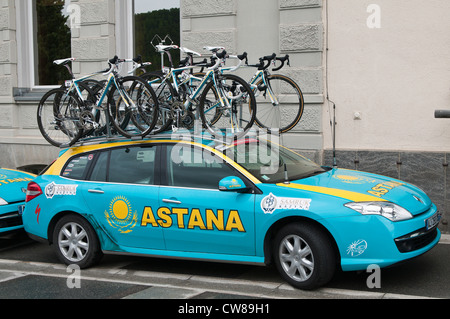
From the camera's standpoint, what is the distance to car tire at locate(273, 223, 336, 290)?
225 inches

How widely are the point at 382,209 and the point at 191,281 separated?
7.17ft

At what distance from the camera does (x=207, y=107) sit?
7652 millimetres

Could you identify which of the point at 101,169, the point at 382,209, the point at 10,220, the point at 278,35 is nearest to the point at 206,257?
the point at 101,169

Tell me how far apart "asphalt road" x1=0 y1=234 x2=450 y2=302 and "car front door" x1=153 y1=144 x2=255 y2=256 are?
1.33ft

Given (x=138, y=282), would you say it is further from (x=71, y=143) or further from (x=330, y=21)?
(x=330, y=21)

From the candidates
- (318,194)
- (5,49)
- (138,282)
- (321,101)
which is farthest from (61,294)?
(5,49)

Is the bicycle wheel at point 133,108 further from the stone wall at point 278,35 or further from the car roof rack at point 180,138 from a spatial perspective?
the stone wall at point 278,35

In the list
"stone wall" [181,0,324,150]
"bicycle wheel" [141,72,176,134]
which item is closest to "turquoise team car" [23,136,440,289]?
"bicycle wheel" [141,72,176,134]

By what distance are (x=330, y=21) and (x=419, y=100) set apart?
6.76 feet

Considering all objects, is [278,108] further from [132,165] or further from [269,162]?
[132,165]

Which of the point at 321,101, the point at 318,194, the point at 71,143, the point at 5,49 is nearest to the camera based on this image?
the point at 318,194

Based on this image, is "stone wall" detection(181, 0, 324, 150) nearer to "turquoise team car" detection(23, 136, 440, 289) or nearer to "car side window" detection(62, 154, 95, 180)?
"turquoise team car" detection(23, 136, 440, 289)

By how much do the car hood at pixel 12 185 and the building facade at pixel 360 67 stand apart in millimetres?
4244

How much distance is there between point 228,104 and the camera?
24.0 feet
